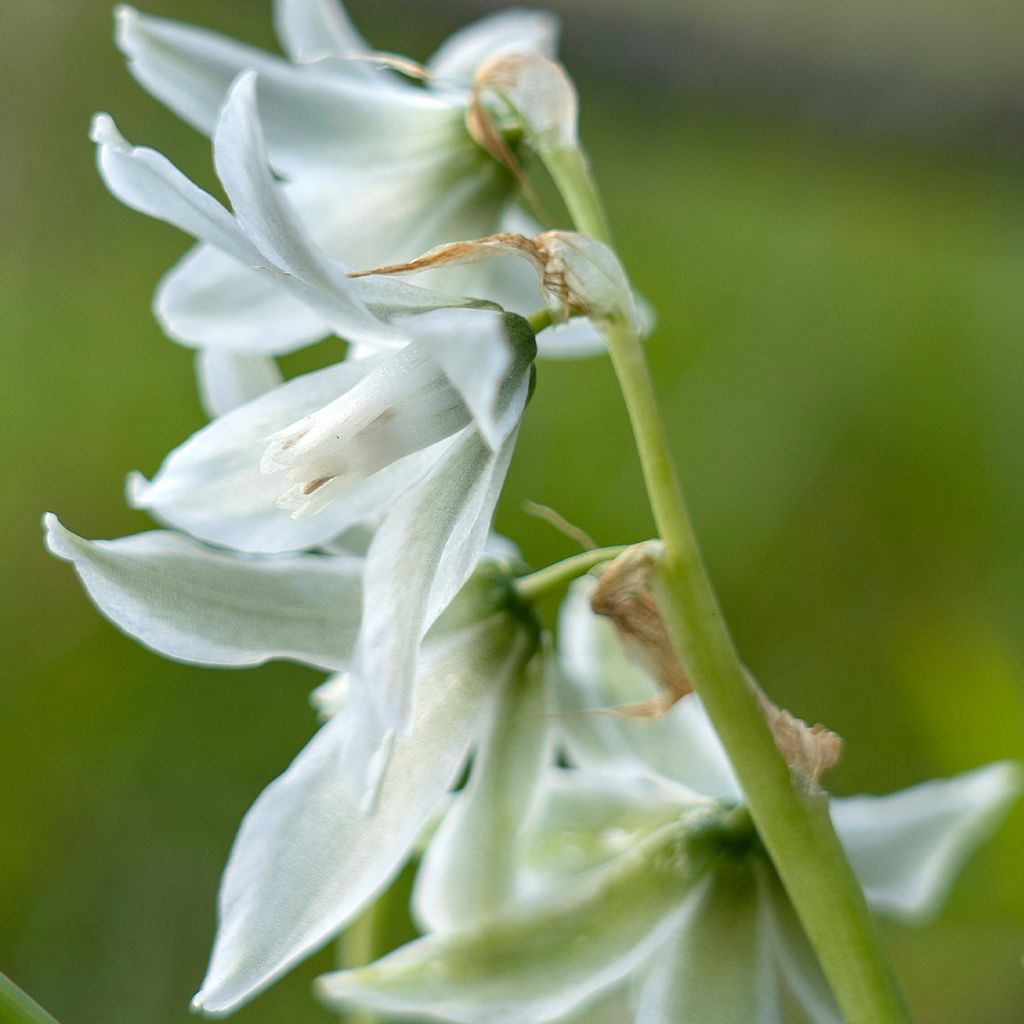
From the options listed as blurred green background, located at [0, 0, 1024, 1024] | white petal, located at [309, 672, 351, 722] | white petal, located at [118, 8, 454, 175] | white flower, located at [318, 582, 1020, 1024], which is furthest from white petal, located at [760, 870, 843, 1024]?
blurred green background, located at [0, 0, 1024, 1024]

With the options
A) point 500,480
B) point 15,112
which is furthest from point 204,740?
point 500,480

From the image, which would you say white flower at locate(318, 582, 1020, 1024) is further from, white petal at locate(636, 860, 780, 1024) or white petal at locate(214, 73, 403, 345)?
white petal at locate(214, 73, 403, 345)

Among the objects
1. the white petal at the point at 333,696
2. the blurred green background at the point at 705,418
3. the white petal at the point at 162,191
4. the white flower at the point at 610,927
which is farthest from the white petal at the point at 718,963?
the blurred green background at the point at 705,418

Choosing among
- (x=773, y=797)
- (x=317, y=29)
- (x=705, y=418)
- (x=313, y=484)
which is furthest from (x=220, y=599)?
(x=705, y=418)

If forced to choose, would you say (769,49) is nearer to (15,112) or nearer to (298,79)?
(15,112)

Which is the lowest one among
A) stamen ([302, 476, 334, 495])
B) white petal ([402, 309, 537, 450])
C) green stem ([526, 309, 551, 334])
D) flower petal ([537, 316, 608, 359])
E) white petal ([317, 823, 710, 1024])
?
white petal ([317, 823, 710, 1024])

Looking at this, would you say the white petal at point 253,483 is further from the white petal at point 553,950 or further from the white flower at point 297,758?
the white petal at point 553,950

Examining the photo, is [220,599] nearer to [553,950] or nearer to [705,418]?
[553,950]
